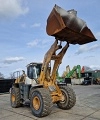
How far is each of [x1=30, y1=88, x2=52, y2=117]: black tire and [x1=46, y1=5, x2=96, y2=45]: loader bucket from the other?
8.63 ft

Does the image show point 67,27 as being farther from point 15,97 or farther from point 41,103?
point 15,97

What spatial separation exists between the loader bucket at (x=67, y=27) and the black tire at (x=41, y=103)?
263 centimetres

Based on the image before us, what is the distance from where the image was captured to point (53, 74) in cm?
1009

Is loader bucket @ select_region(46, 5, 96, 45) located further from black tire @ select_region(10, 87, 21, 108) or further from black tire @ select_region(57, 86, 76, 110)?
black tire @ select_region(10, 87, 21, 108)

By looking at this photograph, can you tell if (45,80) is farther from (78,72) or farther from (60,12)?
(78,72)

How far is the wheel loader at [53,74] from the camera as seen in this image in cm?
843

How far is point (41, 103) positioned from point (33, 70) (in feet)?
8.90

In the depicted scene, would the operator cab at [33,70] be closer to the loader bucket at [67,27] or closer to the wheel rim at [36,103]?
the wheel rim at [36,103]

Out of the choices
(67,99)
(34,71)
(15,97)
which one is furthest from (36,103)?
(15,97)

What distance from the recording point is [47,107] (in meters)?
8.38

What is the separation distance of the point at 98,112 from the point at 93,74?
3035cm

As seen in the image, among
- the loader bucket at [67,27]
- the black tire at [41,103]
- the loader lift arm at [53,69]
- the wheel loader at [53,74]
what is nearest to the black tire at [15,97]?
the wheel loader at [53,74]

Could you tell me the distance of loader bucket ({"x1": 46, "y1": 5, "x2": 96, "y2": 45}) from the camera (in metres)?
8.30

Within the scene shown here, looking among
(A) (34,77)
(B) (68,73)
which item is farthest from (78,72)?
(A) (34,77)
